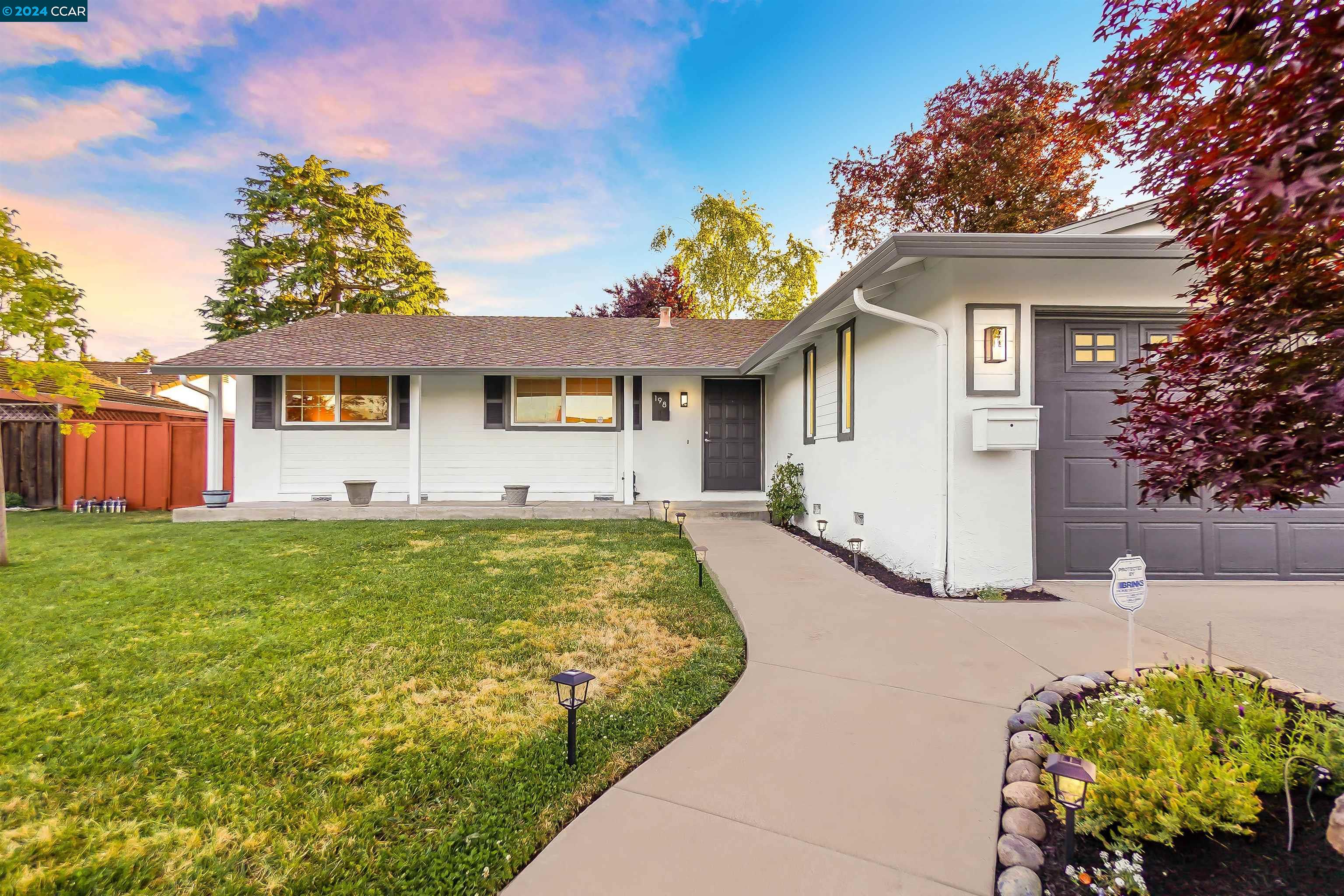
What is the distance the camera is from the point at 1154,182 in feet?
5.62

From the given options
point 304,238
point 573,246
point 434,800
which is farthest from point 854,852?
point 304,238

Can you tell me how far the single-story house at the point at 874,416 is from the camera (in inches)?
164

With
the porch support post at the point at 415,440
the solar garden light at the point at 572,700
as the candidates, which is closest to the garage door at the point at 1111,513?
the solar garden light at the point at 572,700

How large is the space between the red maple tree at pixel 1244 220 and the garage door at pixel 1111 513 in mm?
2875

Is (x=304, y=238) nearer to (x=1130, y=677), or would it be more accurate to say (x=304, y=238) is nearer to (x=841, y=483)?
(x=841, y=483)

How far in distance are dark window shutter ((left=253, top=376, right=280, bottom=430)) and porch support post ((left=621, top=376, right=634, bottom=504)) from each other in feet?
19.4

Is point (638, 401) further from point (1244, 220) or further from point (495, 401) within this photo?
point (1244, 220)

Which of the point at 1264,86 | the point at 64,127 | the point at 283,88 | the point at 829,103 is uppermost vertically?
the point at 829,103

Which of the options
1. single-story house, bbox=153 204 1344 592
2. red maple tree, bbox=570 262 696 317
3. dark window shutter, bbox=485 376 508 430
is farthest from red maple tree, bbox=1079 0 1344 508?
red maple tree, bbox=570 262 696 317

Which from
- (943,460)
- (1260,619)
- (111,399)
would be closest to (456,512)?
(943,460)

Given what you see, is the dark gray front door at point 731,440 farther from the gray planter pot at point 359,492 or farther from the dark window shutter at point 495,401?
the gray planter pot at point 359,492

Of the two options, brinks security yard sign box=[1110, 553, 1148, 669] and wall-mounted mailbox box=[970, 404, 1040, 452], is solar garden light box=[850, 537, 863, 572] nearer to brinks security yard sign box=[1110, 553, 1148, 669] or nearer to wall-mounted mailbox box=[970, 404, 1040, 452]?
wall-mounted mailbox box=[970, 404, 1040, 452]

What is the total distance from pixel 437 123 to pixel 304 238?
38.4ft

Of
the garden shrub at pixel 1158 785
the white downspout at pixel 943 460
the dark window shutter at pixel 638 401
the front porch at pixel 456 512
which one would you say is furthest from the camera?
the dark window shutter at pixel 638 401
